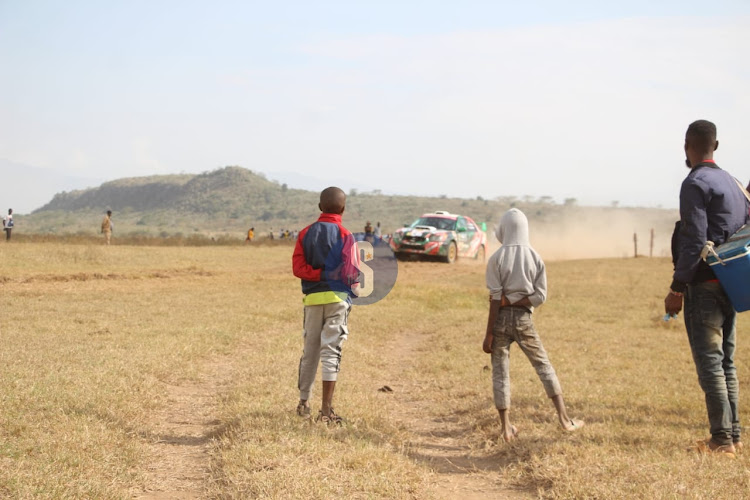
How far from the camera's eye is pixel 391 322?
14.1 m

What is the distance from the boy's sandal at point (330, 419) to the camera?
626 cm

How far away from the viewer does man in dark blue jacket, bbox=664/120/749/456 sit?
543 centimetres

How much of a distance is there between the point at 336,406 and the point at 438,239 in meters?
20.2

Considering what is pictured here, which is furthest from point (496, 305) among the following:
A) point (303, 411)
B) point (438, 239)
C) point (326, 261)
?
point (438, 239)

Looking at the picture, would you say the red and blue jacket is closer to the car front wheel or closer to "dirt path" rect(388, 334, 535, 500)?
"dirt path" rect(388, 334, 535, 500)

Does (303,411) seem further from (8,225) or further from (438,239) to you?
(8,225)

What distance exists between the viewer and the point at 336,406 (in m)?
7.11

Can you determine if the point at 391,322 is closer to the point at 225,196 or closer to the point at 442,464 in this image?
the point at 442,464

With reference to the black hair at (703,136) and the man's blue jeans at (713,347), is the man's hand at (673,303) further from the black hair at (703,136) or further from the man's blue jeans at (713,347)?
the black hair at (703,136)

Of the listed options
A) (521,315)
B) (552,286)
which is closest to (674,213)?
(552,286)

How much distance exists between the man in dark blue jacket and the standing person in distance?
247 centimetres

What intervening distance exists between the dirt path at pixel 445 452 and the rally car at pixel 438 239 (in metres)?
18.2

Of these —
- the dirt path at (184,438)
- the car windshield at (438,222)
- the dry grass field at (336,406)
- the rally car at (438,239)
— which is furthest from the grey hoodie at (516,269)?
the car windshield at (438,222)

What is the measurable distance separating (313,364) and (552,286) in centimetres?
1530
